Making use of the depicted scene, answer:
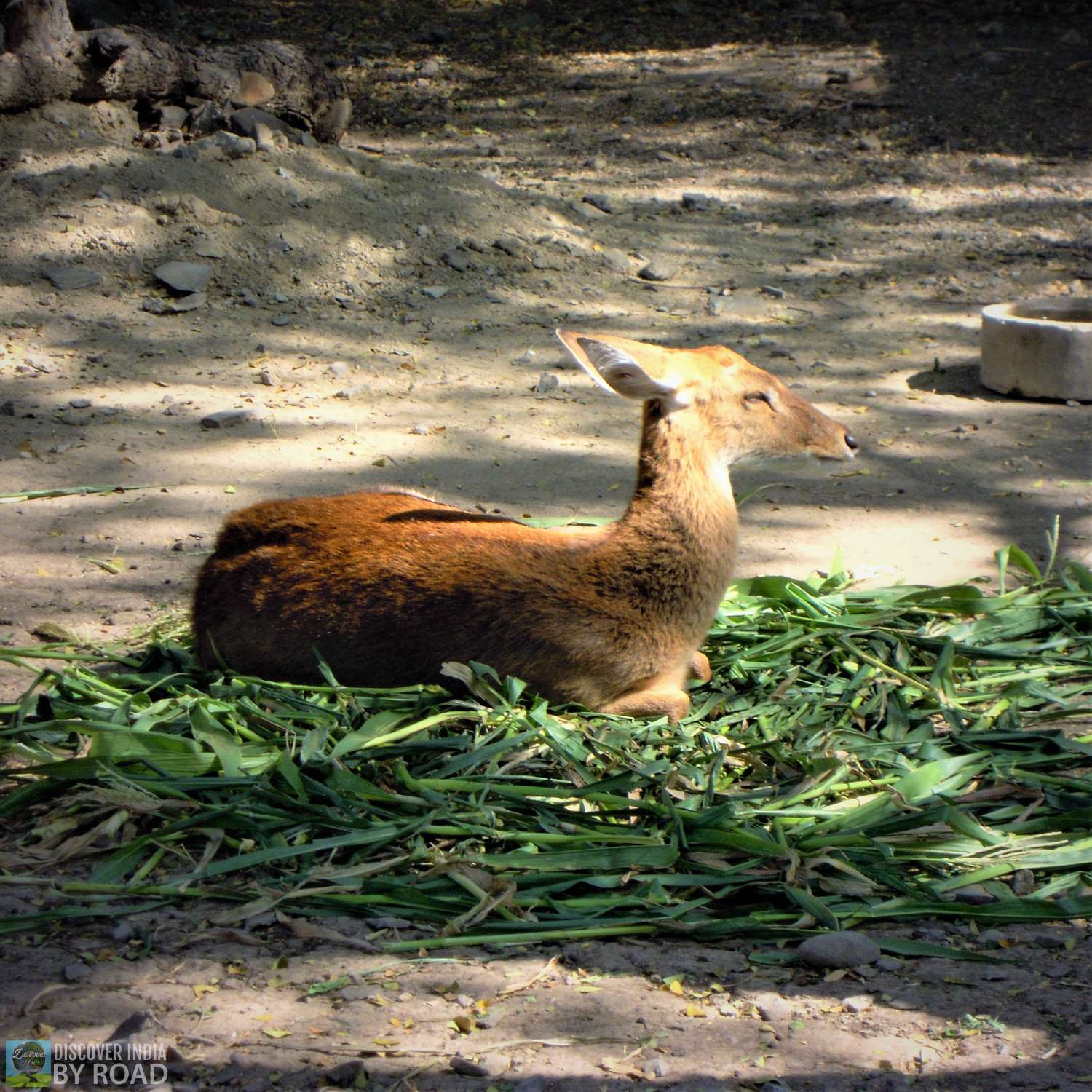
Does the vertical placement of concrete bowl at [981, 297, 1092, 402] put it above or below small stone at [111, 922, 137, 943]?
above

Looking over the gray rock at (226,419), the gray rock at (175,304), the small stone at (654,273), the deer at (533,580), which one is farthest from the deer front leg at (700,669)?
the small stone at (654,273)

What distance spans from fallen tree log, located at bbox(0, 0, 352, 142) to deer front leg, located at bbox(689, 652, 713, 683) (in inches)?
296

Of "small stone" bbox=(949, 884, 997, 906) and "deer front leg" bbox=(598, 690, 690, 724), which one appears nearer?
"small stone" bbox=(949, 884, 997, 906)

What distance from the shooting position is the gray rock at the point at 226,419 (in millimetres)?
6777

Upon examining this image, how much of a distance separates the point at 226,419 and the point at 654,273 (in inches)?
141

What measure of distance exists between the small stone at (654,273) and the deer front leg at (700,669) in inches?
215

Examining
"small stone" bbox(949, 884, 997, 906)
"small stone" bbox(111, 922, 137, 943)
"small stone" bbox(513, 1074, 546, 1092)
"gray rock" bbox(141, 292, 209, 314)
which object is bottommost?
"small stone" bbox(111, 922, 137, 943)

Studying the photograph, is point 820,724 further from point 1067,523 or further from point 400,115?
point 400,115

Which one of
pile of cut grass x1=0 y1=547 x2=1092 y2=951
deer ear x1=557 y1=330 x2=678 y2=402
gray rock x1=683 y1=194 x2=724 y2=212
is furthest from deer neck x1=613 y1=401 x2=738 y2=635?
gray rock x1=683 y1=194 x2=724 y2=212

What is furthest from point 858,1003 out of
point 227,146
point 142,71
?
point 142,71

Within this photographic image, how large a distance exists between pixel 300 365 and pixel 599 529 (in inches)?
155

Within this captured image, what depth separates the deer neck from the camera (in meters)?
4.00

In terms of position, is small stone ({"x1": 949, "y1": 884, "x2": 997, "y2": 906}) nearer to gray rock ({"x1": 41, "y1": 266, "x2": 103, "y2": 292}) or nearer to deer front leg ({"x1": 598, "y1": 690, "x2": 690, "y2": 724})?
deer front leg ({"x1": 598, "y1": 690, "x2": 690, "y2": 724})

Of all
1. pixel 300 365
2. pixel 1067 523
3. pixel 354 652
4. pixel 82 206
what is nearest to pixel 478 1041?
pixel 354 652
